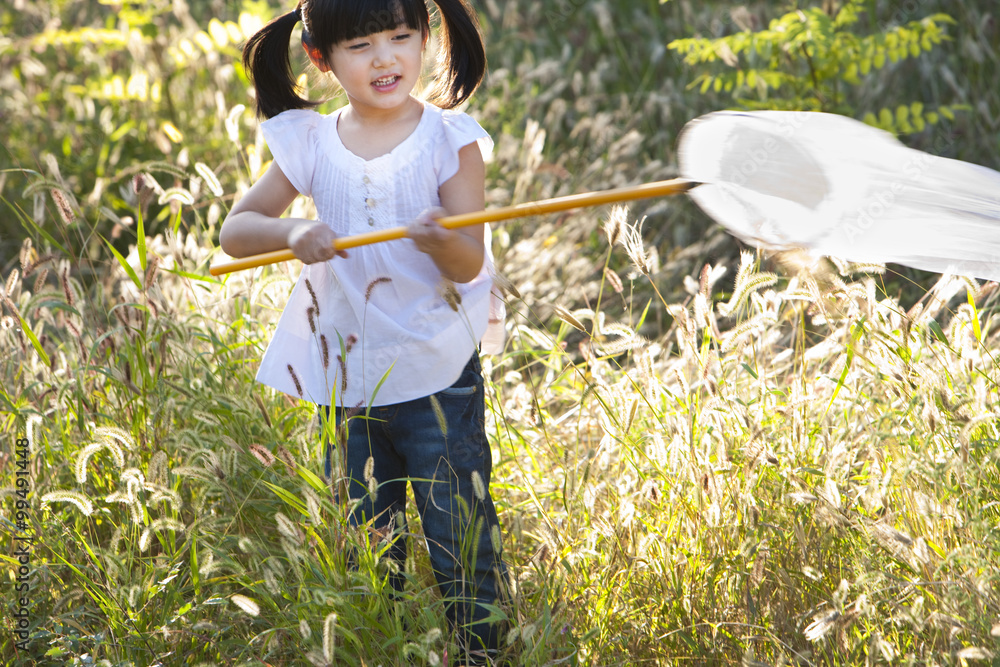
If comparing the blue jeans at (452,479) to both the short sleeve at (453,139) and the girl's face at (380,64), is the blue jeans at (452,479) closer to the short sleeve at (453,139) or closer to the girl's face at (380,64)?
the short sleeve at (453,139)

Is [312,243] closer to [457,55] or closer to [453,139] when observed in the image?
[453,139]

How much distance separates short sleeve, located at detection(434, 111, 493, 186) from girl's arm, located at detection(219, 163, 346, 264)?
26 cm

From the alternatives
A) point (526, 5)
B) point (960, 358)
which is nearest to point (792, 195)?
point (960, 358)

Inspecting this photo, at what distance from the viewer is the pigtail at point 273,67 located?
6.17 ft

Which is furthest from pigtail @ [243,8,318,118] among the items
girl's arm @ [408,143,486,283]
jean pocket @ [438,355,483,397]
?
jean pocket @ [438,355,483,397]

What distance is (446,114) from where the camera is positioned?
1.75 metres

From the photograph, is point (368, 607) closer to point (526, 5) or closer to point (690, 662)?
point (690, 662)

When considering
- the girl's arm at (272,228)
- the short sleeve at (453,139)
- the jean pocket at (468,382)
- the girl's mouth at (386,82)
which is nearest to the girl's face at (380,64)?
the girl's mouth at (386,82)

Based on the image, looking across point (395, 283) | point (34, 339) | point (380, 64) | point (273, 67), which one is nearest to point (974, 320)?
point (395, 283)

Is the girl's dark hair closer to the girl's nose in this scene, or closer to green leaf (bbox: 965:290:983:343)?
the girl's nose

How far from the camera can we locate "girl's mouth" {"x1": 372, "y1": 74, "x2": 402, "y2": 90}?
1.65 meters

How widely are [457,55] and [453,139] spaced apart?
0.27 meters

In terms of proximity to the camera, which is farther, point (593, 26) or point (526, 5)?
point (526, 5)

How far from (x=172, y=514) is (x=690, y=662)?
1.11 meters
